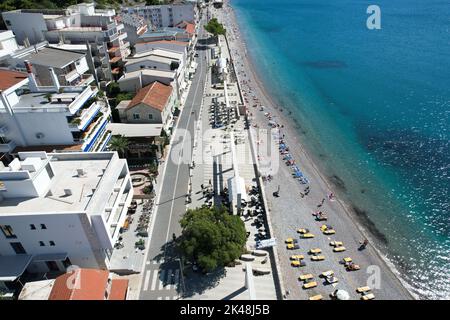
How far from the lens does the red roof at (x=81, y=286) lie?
31094mm

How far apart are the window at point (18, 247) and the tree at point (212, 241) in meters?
17.5

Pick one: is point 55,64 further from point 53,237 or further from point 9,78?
point 53,237

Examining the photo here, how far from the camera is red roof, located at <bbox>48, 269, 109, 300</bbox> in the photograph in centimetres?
3109

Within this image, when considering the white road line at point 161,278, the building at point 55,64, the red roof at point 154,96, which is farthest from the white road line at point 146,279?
the building at point 55,64

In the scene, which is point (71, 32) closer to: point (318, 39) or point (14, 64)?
point (14, 64)

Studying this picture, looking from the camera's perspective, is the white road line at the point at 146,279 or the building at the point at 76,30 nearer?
the white road line at the point at 146,279

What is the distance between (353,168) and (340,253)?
80.4 ft

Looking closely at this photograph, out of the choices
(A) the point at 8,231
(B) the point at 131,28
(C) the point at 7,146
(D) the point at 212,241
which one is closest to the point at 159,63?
(B) the point at 131,28

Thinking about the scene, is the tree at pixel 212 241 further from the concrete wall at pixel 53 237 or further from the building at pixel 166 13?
the building at pixel 166 13

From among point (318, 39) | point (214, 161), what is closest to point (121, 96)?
point (214, 161)

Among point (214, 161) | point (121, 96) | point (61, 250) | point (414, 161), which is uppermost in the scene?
point (121, 96)

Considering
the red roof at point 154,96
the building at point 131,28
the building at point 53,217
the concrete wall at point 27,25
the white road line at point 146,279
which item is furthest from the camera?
the building at point 131,28

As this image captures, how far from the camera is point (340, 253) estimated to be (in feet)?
142

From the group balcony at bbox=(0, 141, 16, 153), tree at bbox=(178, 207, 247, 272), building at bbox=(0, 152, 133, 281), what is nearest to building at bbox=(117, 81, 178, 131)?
balcony at bbox=(0, 141, 16, 153)
